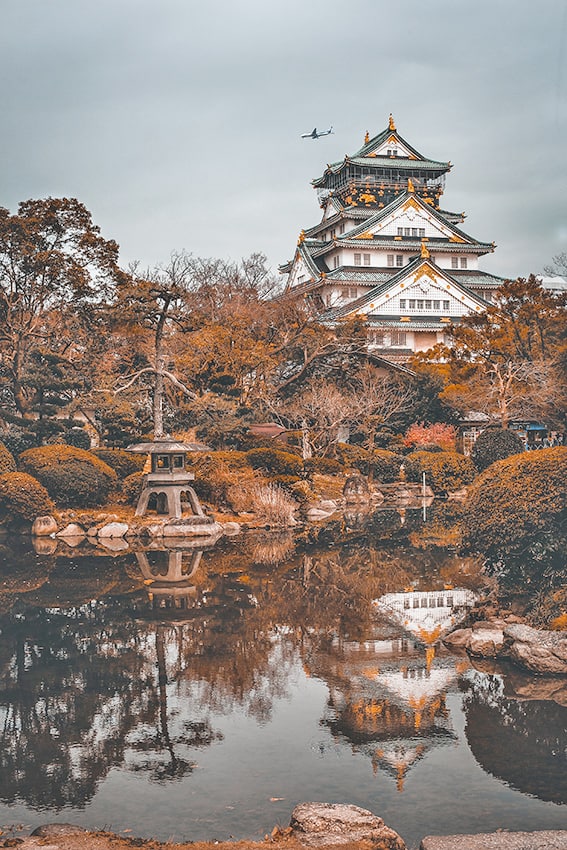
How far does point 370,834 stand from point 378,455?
1004 inches

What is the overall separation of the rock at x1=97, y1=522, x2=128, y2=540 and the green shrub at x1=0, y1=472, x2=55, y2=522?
160 cm

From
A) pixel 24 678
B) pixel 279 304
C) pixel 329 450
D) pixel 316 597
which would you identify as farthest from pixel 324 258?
pixel 24 678

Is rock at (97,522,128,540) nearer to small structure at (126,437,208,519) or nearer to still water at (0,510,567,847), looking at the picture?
small structure at (126,437,208,519)

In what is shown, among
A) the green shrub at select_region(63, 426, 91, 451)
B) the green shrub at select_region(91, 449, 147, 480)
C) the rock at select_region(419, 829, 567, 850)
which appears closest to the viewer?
the rock at select_region(419, 829, 567, 850)

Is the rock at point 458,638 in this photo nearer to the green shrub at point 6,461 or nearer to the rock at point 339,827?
the rock at point 339,827

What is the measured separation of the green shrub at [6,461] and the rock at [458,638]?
14.0 metres

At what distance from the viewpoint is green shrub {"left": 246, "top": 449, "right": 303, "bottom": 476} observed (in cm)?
2472

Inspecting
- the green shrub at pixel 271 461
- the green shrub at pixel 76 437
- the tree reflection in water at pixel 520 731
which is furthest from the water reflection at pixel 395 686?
the green shrub at pixel 76 437

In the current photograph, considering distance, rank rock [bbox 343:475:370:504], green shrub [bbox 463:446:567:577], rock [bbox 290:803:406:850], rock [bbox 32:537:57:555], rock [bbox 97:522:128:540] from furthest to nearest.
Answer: rock [bbox 343:475:370:504]
rock [bbox 97:522:128:540]
rock [bbox 32:537:57:555]
green shrub [bbox 463:446:567:577]
rock [bbox 290:803:406:850]

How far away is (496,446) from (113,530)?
496 inches

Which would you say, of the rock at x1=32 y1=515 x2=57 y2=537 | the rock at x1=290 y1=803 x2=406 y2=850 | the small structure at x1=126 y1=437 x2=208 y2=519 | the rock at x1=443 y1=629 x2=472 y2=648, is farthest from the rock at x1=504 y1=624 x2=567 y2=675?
the rock at x1=32 y1=515 x2=57 y2=537

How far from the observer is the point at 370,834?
18.5ft

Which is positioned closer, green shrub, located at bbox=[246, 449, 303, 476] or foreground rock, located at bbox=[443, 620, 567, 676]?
foreground rock, located at bbox=[443, 620, 567, 676]

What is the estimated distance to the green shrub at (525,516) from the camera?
37.9 ft
